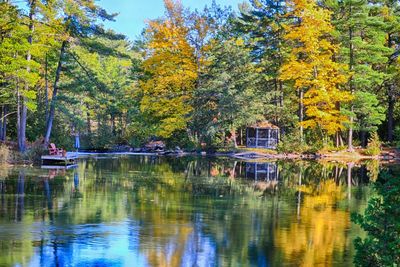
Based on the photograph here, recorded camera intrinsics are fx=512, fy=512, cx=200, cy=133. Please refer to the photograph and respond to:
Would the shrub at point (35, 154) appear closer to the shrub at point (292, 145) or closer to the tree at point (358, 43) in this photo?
the shrub at point (292, 145)

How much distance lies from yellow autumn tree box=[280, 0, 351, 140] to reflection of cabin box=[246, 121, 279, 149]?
404 cm

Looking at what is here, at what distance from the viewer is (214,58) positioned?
43.2 metres

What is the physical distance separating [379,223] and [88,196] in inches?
452

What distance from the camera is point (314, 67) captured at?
3975 centimetres

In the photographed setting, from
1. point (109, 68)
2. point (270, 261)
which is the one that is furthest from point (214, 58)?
point (270, 261)

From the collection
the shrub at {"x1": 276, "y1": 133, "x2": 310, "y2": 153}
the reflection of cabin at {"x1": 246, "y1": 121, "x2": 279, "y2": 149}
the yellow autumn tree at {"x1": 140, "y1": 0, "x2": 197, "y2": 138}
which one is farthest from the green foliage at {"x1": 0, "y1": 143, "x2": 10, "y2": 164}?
the reflection of cabin at {"x1": 246, "y1": 121, "x2": 279, "y2": 149}

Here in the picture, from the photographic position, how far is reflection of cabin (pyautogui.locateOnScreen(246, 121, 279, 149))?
43.6m

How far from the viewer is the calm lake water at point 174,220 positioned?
954cm

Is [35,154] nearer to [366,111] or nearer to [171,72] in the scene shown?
[171,72]

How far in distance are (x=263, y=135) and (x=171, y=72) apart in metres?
9.91

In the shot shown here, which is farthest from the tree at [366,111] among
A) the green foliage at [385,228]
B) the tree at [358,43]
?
the green foliage at [385,228]

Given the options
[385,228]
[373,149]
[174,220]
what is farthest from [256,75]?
[385,228]

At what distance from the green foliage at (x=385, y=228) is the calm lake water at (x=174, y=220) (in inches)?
94.9

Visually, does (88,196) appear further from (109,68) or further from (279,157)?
(109,68)
